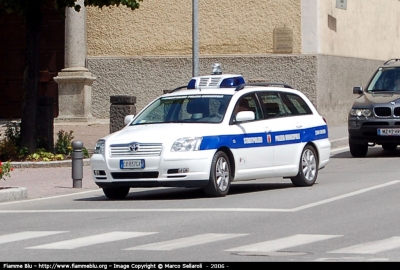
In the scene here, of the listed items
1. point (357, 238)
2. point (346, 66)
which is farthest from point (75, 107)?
point (357, 238)

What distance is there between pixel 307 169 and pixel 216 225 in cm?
511

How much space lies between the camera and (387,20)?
1561 inches

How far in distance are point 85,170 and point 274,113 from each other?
5602 millimetres

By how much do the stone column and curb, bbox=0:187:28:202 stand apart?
619 inches

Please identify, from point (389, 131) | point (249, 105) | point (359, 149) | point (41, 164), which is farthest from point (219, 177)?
point (359, 149)

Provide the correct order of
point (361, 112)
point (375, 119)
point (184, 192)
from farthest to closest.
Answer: point (361, 112) → point (375, 119) → point (184, 192)

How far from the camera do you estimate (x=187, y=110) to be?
16.1m

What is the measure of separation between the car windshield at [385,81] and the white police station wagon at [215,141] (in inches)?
238

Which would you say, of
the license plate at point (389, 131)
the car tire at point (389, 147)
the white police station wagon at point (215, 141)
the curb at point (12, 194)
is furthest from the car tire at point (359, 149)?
the curb at point (12, 194)

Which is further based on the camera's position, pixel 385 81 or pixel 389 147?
pixel 389 147

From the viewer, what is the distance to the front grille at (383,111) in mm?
22375

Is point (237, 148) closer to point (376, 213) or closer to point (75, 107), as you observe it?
point (376, 213)

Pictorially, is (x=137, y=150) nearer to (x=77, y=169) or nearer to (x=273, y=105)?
(x=273, y=105)

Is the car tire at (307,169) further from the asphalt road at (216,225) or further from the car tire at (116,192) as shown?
the car tire at (116,192)
